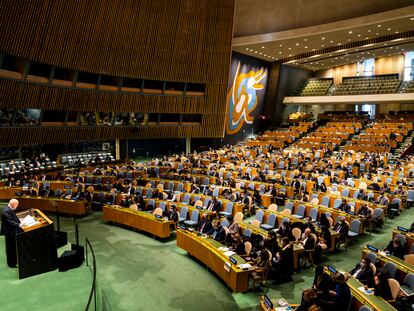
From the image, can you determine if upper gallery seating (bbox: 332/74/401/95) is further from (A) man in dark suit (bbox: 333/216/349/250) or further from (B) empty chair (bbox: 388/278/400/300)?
(B) empty chair (bbox: 388/278/400/300)

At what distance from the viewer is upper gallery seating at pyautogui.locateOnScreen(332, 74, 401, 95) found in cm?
2819

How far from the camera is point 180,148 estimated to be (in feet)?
91.0

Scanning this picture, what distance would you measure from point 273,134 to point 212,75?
835 cm

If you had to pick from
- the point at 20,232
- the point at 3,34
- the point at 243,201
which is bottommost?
the point at 20,232

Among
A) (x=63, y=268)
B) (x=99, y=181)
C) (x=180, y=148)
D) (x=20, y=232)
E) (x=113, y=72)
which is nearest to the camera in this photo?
(x=20, y=232)

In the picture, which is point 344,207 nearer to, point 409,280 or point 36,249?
point 409,280

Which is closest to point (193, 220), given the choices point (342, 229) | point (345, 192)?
point (342, 229)

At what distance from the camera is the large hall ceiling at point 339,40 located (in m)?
20.3

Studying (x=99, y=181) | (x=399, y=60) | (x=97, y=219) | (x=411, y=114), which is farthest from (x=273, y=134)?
(x=97, y=219)

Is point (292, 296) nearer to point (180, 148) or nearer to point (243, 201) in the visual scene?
point (243, 201)

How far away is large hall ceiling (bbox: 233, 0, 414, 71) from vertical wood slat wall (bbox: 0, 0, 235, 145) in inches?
141

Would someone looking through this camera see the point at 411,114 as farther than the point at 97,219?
Yes

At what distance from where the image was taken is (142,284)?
7.14m

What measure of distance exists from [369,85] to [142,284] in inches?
1128
